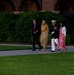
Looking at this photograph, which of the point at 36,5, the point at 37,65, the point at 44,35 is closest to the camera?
the point at 37,65

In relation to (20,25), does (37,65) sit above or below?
below

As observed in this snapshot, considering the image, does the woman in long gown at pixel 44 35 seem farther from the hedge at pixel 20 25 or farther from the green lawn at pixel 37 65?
the hedge at pixel 20 25

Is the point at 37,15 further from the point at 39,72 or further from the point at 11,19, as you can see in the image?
the point at 39,72

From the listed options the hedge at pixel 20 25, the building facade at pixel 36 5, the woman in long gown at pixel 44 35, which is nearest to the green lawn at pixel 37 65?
the woman in long gown at pixel 44 35

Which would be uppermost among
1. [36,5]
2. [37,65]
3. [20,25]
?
[36,5]

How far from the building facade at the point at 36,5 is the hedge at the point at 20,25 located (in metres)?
4.83

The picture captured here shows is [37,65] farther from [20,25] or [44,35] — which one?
[20,25]

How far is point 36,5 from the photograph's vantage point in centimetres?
4266

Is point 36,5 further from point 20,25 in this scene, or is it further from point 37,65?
point 37,65

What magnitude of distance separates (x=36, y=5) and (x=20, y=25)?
10.9 meters

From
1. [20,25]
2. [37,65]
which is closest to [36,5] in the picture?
[20,25]

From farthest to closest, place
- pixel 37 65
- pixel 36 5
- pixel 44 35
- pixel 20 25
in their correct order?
pixel 36 5, pixel 20 25, pixel 44 35, pixel 37 65

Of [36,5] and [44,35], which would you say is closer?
[44,35]

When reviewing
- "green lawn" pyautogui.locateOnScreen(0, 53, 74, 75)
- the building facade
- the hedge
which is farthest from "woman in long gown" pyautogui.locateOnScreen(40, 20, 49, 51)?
the building facade
